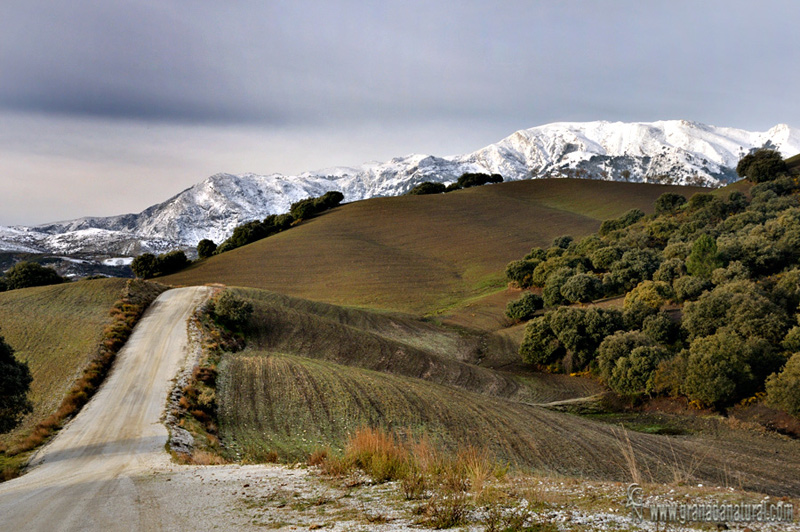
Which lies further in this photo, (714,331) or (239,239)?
(239,239)

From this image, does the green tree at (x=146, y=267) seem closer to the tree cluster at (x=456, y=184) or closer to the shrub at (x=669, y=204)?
the tree cluster at (x=456, y=184)

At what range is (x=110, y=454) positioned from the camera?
1424cm

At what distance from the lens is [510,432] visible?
60.7ft

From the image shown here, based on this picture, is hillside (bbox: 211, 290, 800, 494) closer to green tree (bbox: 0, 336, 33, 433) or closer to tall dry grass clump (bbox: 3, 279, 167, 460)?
tall dry grass clump (bbox: 3, 279, 167, 460)

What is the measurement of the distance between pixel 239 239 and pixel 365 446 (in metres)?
98.5

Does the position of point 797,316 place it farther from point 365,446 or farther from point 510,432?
point 365,446

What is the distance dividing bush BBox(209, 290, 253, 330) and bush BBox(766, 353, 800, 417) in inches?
1275

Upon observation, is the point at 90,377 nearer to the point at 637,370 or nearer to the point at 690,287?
the point at 637,370

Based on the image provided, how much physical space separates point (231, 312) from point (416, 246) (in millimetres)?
57425

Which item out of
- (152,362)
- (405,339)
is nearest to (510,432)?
(152,362)

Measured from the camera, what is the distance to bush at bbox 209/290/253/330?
113 ft

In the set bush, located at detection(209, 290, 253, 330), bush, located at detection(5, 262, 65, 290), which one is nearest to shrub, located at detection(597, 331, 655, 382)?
bush, located at detection(209, 290, 253, 330)

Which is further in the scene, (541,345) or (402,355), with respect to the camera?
(541,345)

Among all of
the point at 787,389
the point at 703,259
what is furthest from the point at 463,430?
the point at 703,259
